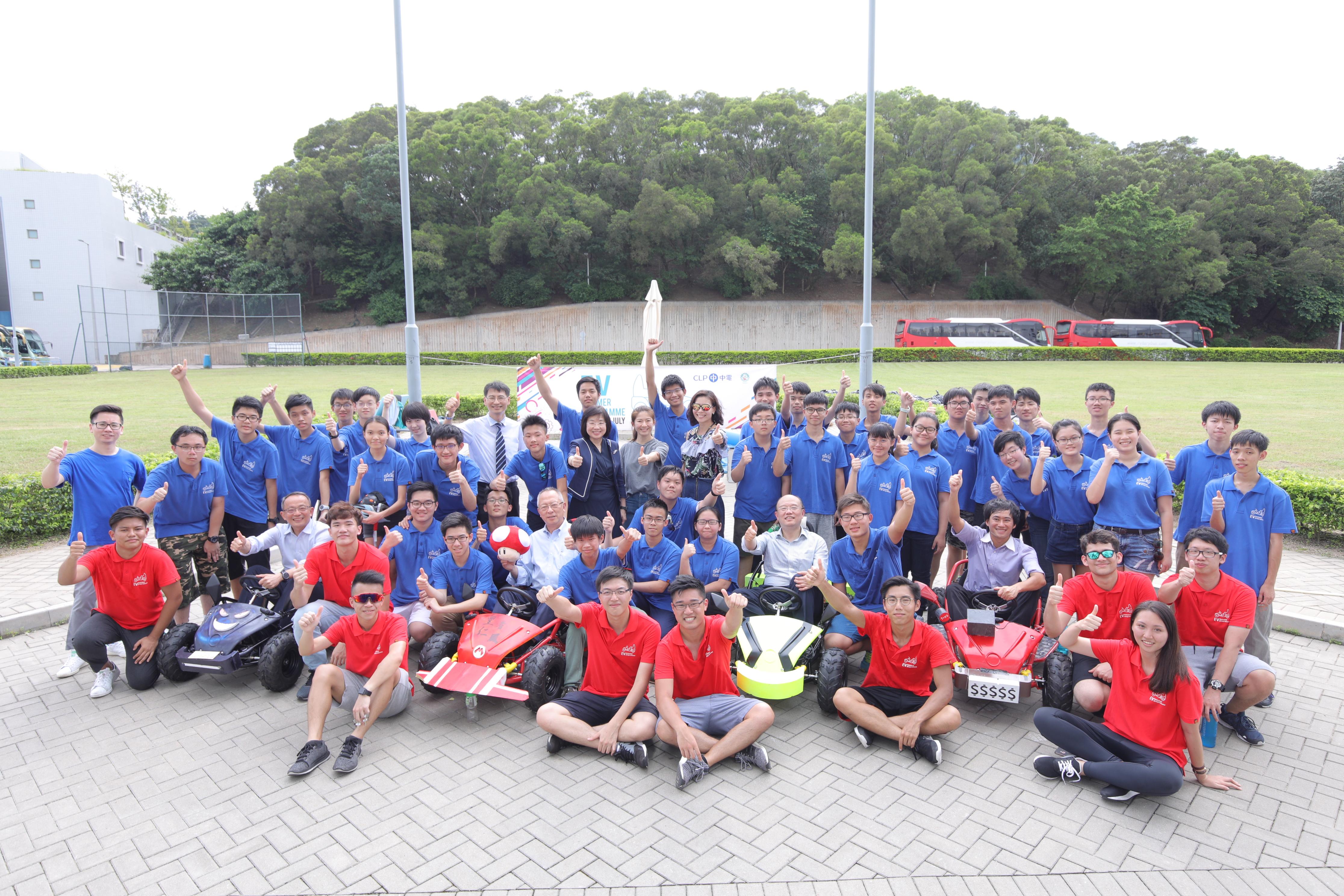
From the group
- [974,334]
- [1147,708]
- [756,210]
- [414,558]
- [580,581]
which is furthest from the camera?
[756,210]

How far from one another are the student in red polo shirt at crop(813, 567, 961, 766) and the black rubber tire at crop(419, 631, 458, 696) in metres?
2.76

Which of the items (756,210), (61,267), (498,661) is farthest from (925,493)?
(61,267)

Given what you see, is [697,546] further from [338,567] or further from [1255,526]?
[1255,526]

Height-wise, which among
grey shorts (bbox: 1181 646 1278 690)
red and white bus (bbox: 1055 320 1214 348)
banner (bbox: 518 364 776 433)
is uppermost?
red and white bus (bbox: 1055 320 1214 348)

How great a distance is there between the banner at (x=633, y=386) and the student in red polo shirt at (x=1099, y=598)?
27.4 ft

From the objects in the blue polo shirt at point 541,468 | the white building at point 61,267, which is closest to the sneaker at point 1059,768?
the blue polo shirt at point 541,468

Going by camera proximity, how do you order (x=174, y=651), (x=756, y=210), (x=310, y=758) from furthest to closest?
(x=756, y=210) → (x=174, y=651) → (x=310, y=758)

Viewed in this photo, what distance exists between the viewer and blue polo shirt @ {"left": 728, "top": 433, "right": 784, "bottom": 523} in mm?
6836

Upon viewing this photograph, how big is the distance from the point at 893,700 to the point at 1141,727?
1355 mm

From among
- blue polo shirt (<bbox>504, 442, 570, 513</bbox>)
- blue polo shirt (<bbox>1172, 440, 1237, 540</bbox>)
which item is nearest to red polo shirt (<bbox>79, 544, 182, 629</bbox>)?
blue polo shirt (<bbox>504, 442, 570, 513</bbox>)

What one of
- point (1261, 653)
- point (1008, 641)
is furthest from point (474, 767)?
point (1261, 653)

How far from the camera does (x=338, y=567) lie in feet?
18.3

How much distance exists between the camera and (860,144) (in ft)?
146

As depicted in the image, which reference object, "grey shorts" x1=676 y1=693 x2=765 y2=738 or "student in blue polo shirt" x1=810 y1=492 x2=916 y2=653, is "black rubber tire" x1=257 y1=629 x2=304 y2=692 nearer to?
"grey shorts" x1=676 y1=693 x2=765 y2=738
